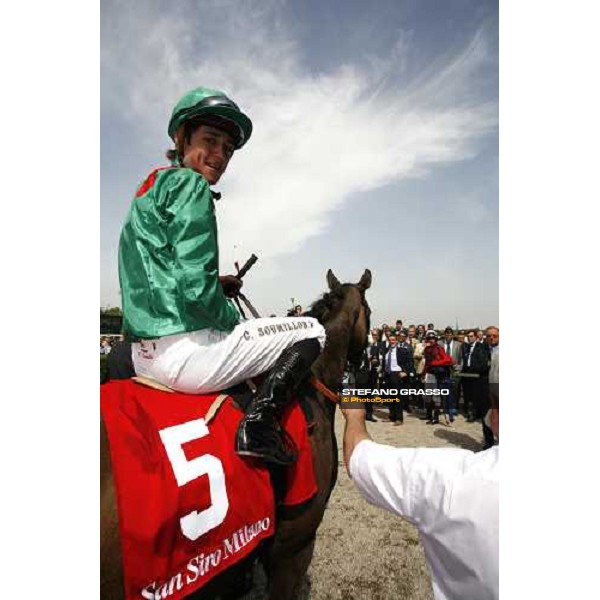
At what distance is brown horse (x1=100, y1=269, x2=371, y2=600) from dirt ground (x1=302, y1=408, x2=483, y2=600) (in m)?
0.64

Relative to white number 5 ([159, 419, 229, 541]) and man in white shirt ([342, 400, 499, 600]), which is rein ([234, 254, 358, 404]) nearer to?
white number 5 ([159, 419, 229, 541])

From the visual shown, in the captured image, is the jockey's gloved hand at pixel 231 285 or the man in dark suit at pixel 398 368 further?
the man in dark suit at pixel 398 368

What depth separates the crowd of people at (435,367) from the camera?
7.48 metres

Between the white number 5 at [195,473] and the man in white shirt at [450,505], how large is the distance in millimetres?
693

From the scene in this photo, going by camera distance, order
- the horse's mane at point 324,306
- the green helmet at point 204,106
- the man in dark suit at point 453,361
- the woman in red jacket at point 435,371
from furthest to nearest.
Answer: the man in dark suit at point 453,361, the woman in red jacket at point 435,371, the horse's mane at point 324,306, the green helmet at point 204,106

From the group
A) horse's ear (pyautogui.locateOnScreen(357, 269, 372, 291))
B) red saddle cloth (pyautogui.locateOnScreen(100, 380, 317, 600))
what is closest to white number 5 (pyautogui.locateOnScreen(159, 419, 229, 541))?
red saddle cloth (pyautogui.locateOnScreen(100, 380, 317, 600))

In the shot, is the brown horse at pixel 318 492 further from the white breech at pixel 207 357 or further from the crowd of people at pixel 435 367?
the crowd of people at pixel 435 367

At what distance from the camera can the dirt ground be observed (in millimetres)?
2826

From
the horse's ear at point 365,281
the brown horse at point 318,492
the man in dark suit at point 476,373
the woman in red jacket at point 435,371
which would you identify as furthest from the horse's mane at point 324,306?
the woman in red jacket at point 435,371

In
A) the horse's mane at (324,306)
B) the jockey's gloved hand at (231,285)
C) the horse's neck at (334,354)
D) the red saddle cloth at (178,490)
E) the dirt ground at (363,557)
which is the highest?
the jockey's gloved hand at (231,285)

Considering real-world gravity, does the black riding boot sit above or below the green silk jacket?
below

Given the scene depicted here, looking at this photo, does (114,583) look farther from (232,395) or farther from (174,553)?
(232,395)
